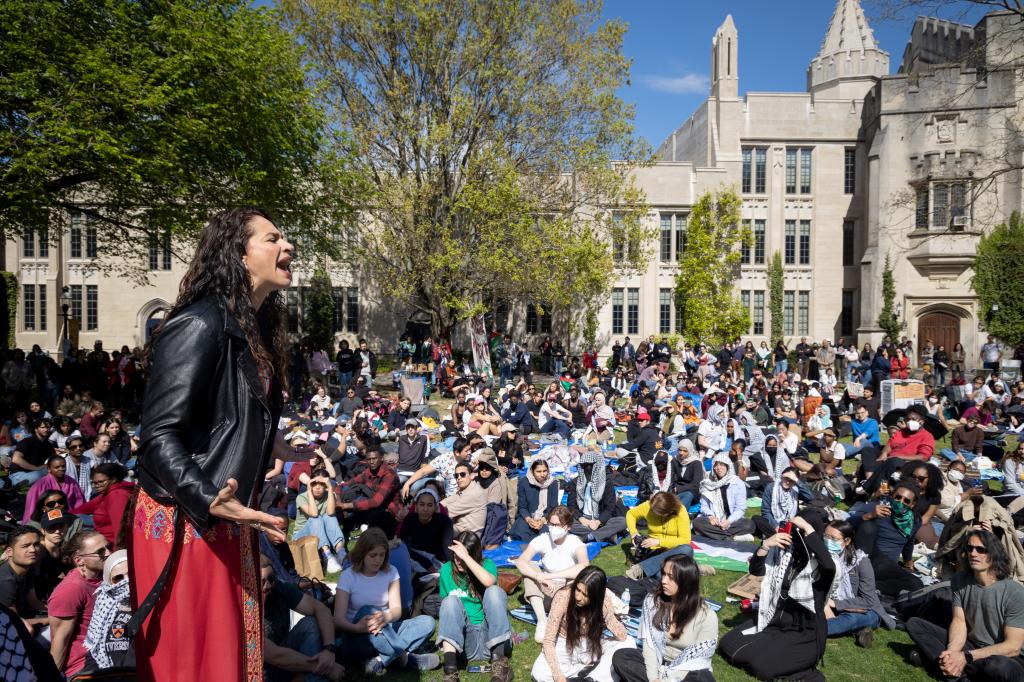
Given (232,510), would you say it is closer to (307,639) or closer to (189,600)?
(189,600)

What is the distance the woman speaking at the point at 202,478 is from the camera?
1.77 meters

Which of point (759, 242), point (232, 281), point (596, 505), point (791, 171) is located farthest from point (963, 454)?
point (791, 171)

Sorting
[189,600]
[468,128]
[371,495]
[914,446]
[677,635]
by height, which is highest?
[468,128]

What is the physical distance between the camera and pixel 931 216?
3400 centimetres

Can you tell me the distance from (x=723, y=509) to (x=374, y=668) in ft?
20.3

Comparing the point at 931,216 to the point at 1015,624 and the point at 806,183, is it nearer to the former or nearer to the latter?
the point at 806,183

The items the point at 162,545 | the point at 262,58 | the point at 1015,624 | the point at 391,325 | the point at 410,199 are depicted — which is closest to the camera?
the point at 162,545

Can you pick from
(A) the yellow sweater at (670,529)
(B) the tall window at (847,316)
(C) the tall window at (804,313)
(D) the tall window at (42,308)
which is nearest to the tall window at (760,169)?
(C) the tall window at (804,313)

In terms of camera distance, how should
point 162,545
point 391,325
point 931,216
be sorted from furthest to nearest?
point 391,325 < point 931,216 < point 162,545

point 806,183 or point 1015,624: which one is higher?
point 806,183

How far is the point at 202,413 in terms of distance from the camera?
6.04 ft

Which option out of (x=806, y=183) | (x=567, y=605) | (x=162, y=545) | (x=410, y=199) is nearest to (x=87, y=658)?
(x=567, y=605)

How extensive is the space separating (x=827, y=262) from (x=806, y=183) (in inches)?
182

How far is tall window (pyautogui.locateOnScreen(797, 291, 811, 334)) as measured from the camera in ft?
A: 127
